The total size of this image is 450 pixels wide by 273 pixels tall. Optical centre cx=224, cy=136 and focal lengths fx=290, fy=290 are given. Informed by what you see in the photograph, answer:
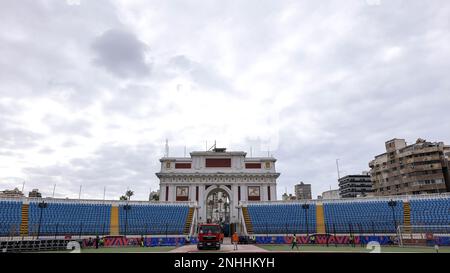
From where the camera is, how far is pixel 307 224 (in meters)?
49.0

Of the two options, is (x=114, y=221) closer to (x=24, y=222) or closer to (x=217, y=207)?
(x=24, y=222)

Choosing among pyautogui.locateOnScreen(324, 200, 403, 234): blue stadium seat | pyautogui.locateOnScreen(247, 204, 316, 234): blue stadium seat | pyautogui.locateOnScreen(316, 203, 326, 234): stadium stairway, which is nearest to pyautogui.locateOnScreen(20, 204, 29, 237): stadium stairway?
pyautogui.locateOnScreen(247, 204, 316, 234): blue stadium seat

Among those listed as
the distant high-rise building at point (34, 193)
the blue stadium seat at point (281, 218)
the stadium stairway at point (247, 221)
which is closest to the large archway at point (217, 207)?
the stadium stairway at point (247, 221)

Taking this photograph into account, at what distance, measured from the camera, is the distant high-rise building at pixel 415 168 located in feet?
252

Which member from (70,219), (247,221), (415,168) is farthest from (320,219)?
(415,168)

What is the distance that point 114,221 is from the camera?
157 ft

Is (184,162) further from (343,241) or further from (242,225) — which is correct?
(343,241)

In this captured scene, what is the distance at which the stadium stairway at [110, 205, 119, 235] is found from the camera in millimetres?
46213

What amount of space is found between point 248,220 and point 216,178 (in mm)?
13162

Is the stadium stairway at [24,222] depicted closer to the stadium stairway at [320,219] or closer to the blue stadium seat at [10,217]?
the blue stadium seat at [10,217]

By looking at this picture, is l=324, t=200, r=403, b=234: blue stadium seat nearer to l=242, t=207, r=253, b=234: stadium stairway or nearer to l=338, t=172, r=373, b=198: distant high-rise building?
l=242, t=207, r=253, b=234: stadium stairway

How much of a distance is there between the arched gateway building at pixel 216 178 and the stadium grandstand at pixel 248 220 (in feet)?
18.1
